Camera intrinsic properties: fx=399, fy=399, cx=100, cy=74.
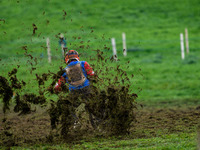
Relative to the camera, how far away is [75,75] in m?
9.52

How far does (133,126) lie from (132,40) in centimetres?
2051

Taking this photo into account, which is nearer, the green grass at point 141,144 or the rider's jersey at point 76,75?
the green grass at point 141,144

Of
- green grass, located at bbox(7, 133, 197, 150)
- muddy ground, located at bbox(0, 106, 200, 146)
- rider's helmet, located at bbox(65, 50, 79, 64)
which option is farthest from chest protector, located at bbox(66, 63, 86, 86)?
green grass, located at bbox(7, 133, 197, 150)

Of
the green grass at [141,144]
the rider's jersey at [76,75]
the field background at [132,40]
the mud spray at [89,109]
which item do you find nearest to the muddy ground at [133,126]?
the mud spray at [89,109]

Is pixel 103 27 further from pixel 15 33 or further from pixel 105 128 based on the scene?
pixel 105 128

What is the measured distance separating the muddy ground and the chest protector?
1.18 m

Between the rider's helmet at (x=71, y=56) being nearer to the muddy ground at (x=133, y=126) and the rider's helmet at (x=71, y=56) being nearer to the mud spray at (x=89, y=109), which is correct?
the mud spray at (x=89, y=109)

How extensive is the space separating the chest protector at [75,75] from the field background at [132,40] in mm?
612

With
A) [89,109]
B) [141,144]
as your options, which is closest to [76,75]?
[89,109]

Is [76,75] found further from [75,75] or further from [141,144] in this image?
[141,144]

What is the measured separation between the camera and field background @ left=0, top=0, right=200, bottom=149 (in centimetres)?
A: 1559

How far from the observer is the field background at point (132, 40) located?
1559 cm

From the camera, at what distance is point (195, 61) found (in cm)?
2208

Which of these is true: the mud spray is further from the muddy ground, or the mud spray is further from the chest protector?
the chest protector
